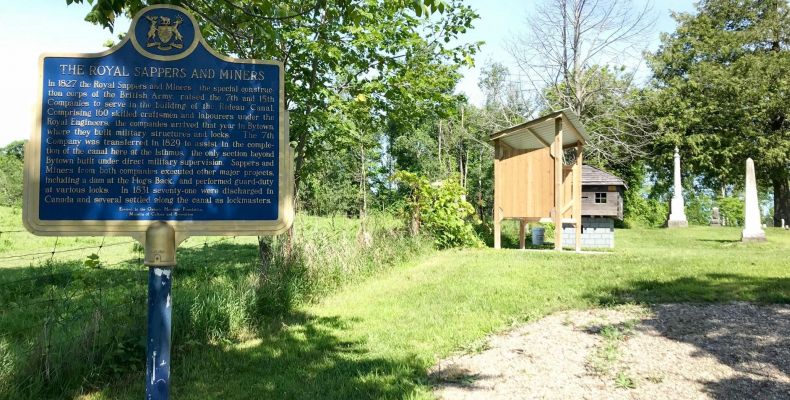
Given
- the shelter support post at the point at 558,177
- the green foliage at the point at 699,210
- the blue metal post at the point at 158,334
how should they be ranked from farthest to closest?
the green foliage at the point at 699,210 < the shelter support post at the point at 558,177 < the blue metal post at the point at 158,334

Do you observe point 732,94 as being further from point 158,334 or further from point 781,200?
point 158,334

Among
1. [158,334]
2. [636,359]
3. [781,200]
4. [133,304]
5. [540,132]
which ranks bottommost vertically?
[636,359]

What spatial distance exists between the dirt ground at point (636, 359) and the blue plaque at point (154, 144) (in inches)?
83.8

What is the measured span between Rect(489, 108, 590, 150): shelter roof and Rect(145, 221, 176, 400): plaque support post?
10610 mm

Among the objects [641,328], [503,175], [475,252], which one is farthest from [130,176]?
[503,175]

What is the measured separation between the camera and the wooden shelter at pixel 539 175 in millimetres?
12836

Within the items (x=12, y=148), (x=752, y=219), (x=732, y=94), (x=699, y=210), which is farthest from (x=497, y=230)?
(x=12, y=148)

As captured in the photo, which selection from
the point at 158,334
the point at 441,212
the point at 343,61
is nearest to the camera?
the point at 158,334

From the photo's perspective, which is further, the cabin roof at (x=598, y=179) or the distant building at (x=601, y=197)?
the cabin roof at (x=598, y=179)

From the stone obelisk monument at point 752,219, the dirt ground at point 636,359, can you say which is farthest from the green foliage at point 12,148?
the dirt ground at point 636,359

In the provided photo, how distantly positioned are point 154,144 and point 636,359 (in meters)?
4.13

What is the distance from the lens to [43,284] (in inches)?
363

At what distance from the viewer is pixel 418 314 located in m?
6.54

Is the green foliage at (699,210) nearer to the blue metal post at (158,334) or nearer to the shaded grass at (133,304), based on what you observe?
the shaded grass at (133,304)
